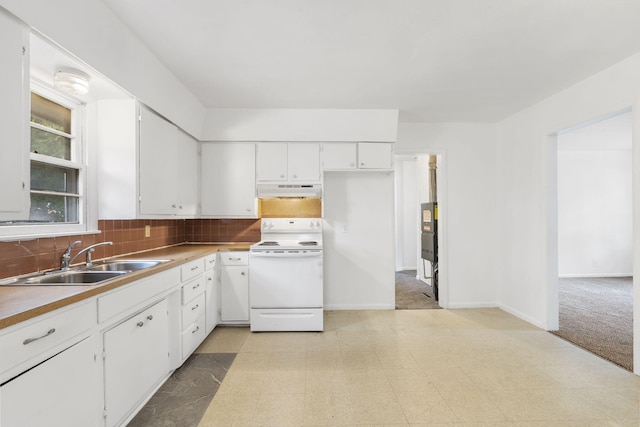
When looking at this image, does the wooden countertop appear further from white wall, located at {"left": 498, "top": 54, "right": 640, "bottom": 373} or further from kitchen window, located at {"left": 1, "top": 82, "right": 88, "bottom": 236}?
white wall, located at {"left": 498, "top": 54, "right": 640, "bottom": 373}

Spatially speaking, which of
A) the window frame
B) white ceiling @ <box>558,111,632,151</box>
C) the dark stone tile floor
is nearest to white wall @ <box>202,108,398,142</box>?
the window frame

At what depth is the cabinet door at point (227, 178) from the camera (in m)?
3.47

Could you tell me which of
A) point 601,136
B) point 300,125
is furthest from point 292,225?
point 601,136

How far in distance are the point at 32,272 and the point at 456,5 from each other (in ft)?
9.75

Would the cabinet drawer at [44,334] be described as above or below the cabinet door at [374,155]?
below

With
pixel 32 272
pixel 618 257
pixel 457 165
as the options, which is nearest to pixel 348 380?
pixel 32 272

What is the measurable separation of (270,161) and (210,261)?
131 cm

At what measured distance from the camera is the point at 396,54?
2.23m

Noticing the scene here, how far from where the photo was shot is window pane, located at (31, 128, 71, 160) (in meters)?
1.91

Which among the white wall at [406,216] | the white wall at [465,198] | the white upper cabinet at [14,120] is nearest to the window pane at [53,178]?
the white upper cabinet at [14,120]

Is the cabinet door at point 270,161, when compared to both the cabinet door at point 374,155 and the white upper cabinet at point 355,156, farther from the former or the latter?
the cabinet door at point 374,155

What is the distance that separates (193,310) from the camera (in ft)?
8.43

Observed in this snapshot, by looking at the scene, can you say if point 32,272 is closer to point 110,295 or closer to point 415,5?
point 110,295

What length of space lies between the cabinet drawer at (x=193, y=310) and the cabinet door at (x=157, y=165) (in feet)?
2.71
